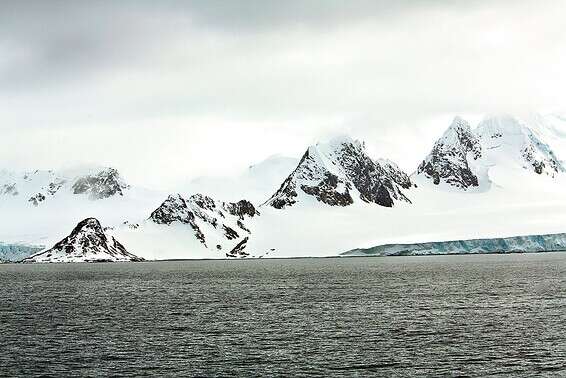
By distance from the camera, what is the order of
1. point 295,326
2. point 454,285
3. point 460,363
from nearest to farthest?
point 460,363 < point 295,326 < point 454,285

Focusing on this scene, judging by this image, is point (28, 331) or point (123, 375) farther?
point (28, 331)

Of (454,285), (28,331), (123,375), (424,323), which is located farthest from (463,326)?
(454,285)

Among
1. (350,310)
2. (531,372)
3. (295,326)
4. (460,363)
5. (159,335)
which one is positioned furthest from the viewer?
(350,310)

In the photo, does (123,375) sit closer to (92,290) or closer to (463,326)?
(463,326)

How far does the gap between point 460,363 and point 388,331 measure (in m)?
23.5

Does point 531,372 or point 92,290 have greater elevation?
point 92,290

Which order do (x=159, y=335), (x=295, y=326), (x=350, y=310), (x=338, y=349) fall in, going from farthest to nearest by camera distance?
(x=350, y=310) → (x=295, y=326) → (x=159, y=335) → (x=338, y=349)

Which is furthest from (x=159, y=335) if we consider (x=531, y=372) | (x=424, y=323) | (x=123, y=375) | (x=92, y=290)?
(x=92, y=290)

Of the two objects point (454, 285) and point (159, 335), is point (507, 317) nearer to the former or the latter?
point (159, 335)

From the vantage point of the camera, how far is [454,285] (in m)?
193

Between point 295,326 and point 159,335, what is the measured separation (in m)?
20.0

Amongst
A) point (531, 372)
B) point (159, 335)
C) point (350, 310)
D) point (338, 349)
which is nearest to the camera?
point (531, 372)

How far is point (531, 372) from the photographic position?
73.4 meters

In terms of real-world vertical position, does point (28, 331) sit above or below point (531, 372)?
above
